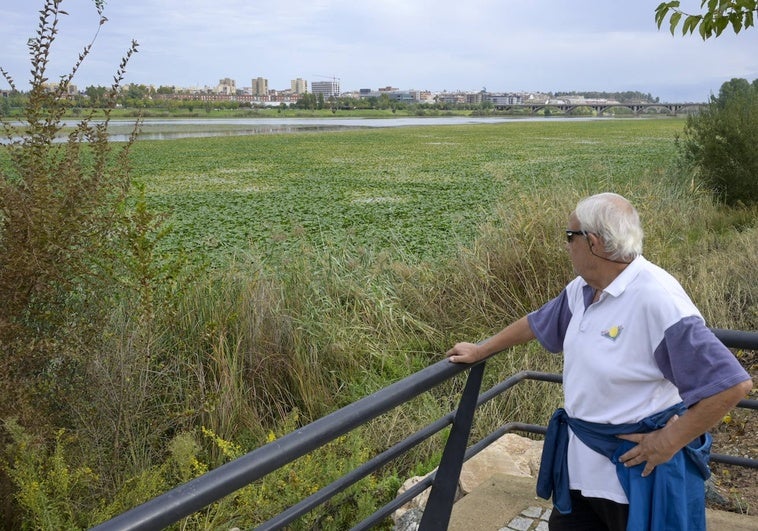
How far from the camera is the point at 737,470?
15.4 ft

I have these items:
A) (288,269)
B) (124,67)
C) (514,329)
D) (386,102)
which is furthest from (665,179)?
(386,102)

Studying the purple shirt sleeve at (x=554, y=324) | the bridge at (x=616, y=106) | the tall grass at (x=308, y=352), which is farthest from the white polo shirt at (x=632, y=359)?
the bridge at (x=616, y=106)

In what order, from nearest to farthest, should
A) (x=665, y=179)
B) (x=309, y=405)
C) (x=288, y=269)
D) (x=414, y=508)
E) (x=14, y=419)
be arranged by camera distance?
(x=14, y=419)
(x=414, y=508)
(x=309, y=405)
(x=288, y=269)
(x=665, y=179)

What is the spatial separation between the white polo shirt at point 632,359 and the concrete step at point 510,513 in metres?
1.11

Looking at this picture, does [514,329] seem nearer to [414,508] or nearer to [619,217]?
[619,217]

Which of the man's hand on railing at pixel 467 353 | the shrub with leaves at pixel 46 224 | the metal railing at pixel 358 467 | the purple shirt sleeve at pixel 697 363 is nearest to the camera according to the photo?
the metal railing at pixel 358 467

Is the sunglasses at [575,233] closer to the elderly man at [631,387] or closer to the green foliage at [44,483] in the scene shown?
the elderly man at [631,387]

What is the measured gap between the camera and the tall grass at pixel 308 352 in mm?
4770

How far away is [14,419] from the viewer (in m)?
4.04

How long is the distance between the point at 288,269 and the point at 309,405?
163cm

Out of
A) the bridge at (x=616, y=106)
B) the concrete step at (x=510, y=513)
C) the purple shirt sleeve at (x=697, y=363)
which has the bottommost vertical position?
the concrete step at (x=510, y=513)

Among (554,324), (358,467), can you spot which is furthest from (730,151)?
(358,467)

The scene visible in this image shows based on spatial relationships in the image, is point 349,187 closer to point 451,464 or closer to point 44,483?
point 44,483

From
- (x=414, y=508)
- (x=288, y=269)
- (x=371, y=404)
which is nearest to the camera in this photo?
(x=371, y=404)
